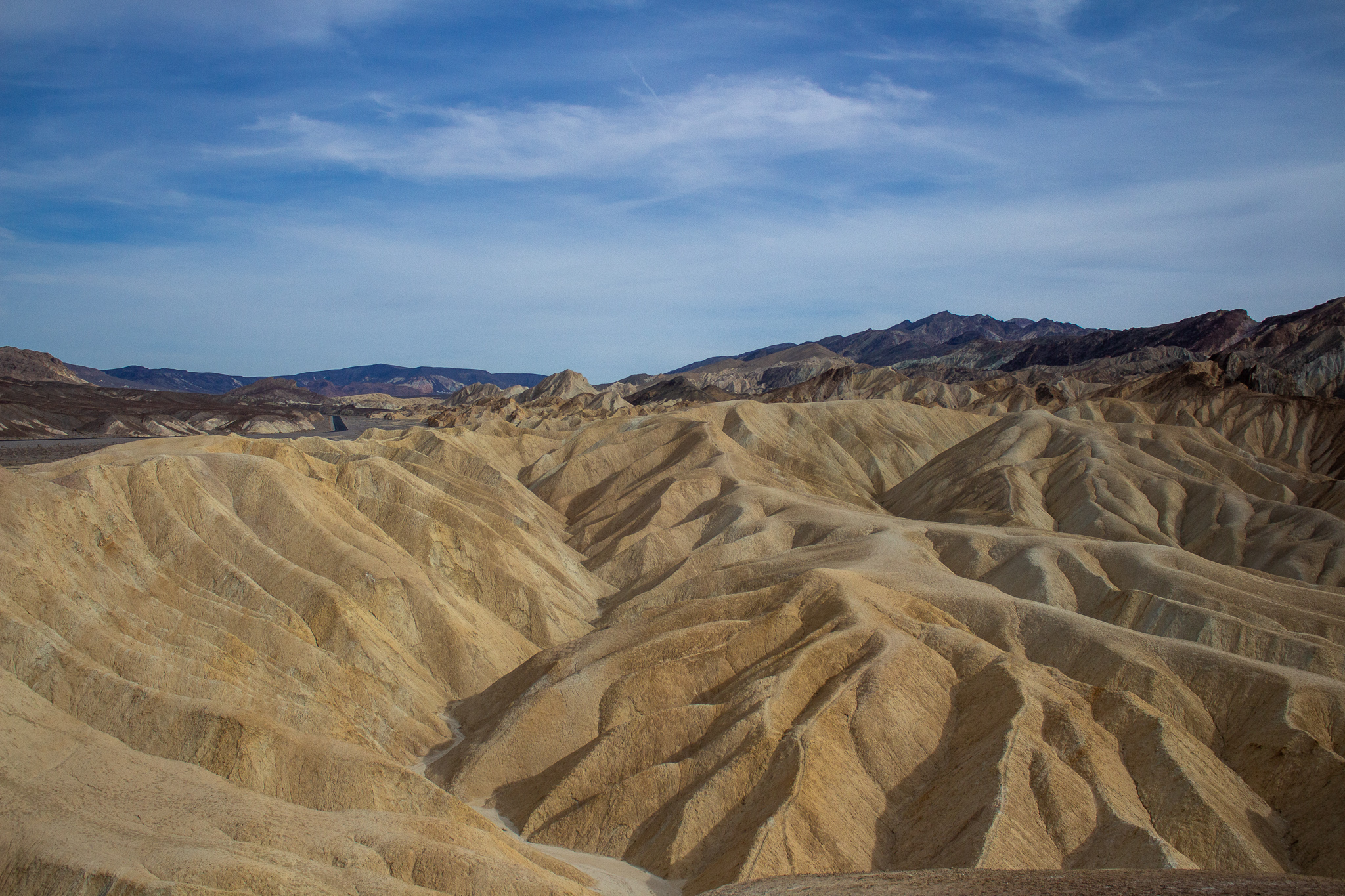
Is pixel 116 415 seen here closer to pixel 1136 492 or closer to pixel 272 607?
pixel 272 607

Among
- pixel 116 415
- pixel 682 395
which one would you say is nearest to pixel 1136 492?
pixel 682 395

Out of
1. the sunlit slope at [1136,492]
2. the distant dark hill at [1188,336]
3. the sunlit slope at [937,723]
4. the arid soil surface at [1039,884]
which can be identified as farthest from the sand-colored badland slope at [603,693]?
the distant dark hill at [1188,336]

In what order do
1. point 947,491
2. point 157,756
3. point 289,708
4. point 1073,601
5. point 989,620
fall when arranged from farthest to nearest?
point 947,491 → point 1073,601 → point 989,620 → point 289,708 → point 157,756

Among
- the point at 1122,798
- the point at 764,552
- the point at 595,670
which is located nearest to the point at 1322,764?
the point at 1122,798

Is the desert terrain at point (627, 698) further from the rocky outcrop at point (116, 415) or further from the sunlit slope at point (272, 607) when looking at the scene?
the rocky outcrop at point (116, 415)

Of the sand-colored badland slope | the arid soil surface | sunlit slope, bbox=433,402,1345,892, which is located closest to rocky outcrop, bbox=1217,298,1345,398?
the sand-colored badland slope

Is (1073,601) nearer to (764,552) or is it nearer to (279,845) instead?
(764,552)

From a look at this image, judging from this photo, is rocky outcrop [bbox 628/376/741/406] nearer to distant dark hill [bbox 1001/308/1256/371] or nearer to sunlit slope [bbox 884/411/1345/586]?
distant dark hill [bbox 1001/308/1256/371]
